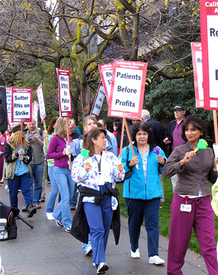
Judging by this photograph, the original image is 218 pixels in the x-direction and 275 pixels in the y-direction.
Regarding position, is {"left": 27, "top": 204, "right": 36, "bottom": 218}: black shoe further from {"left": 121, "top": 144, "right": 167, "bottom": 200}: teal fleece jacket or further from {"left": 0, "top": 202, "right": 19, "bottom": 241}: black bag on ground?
{"left": 121, "top": 144, "right": 167, "bottom": 200}: teal fleece jacket

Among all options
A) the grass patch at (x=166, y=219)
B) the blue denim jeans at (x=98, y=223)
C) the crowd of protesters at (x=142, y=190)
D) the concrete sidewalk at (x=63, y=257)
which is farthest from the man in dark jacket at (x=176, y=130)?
the blue denim jeans at (x=98, y=223)

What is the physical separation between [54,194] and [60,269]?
278cm

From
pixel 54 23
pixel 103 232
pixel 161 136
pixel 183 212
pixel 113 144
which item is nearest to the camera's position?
pixel 183 212

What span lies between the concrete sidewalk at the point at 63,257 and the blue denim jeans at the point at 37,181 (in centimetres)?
199

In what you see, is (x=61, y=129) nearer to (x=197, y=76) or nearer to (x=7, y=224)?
(x=7, y=224)

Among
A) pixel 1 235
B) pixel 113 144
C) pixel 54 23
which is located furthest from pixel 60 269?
pixel 54 23

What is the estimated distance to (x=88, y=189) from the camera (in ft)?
17.5

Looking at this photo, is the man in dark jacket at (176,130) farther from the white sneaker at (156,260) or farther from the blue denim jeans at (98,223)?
the blue denim jeans at (98,223)

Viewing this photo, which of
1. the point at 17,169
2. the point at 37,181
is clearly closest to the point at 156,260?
the point at 17,169

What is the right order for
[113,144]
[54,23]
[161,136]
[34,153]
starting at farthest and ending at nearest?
[54,23] → [34,153] → [161,136] → [113,144]

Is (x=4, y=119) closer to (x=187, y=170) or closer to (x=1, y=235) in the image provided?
(x=1, y=235)

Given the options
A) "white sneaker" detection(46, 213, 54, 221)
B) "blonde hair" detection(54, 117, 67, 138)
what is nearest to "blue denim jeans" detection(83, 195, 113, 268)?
"blonde hair" detection(54, 117, 67, 138)

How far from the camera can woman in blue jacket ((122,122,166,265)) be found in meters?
5.53

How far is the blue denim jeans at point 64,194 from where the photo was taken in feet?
24.2
